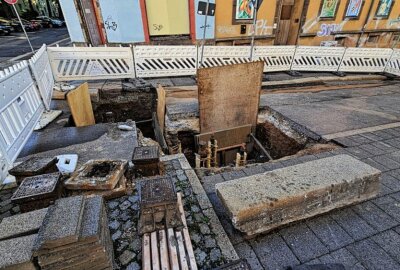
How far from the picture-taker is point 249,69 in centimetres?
582

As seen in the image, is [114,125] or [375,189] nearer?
[375,189]

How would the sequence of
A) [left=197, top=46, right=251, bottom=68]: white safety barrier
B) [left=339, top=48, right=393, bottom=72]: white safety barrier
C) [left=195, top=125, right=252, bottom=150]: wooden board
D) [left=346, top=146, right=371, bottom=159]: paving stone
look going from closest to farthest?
1. [left=346, top=146, right=371, bottom=159]: paving stone
2. [left=195, top=125, right=252, bottom=150]: wooden board
3. [left=197, top=46, right=251, bottom=68]: white safety barrier
4. [left=339, top=48, right=393, bottom=72]: white safety barrier

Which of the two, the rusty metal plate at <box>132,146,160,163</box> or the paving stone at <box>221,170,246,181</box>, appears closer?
the rusty metal plate at <box>132,146,160,163</box>

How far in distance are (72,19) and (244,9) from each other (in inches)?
307

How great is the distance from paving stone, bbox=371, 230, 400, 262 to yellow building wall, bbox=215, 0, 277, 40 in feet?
34.7

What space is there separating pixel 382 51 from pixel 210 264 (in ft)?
40.7

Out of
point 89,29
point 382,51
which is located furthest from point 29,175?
point 382,51

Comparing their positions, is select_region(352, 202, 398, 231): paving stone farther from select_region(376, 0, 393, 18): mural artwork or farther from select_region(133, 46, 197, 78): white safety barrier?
select_region(376, 0, 393, 18): mural artwork

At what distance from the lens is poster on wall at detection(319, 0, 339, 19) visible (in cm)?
1198

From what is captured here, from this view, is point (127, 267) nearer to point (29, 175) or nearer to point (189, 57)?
point (29, 175)

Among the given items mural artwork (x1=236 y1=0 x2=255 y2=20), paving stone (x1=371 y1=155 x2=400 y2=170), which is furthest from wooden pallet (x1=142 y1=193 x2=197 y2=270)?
mural artwork (x1=236 y1=0 x2=255 y2=20)

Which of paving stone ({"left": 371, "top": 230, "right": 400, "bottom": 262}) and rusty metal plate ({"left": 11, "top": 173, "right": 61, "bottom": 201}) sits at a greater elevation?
rusty metal plate ({"left": 11, "top": 173, "right": 61, "bottom": 201})

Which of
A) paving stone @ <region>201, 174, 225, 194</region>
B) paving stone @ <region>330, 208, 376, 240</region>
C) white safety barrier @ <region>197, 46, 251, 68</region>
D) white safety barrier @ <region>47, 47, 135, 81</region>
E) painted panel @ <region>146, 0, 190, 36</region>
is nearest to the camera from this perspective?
paving stone @ <region>330, 208, 376, 240</region>

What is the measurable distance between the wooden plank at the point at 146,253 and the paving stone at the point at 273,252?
3.67 ft
